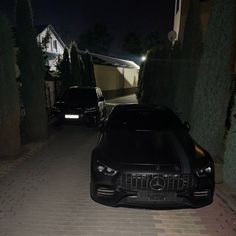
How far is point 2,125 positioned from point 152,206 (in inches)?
205

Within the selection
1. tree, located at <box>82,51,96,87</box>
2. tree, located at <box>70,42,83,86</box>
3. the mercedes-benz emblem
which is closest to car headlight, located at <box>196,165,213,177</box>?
the mercedes-benz emblem

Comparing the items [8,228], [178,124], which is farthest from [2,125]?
[178,124]

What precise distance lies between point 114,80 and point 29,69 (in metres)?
24.7

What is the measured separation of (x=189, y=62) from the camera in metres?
13.0

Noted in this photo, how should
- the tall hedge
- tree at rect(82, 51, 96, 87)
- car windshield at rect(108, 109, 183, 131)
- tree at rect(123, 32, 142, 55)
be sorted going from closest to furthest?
the tall hedge, car windshield at rect(108, 109, 183, 131), tree at rect(82, 51, 96, 87), tree at rect(123, 32, 142, 55)

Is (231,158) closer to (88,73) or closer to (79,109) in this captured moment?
(79,109)

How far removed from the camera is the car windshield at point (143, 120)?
20.7 feet

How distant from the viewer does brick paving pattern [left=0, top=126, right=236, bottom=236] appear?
4484 mm

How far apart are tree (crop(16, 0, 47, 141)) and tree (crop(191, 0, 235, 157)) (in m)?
5.61

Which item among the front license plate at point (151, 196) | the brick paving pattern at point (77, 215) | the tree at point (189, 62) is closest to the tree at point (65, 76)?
the tree at point (189, 62)

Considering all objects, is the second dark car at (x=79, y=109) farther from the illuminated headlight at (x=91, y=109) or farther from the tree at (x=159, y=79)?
the tree at (x=159, y=79)

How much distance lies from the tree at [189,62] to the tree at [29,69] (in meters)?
6.19

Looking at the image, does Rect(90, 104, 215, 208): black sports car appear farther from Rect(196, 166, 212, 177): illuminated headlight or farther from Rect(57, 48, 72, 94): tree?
Rect(57, 48, 72, 94): tree

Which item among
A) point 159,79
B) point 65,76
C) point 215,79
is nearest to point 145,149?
point 215,79
